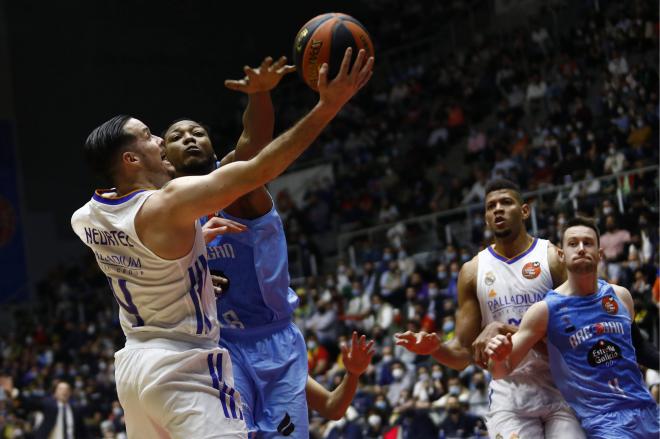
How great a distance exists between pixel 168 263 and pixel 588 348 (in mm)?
2407

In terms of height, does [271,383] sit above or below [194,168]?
below

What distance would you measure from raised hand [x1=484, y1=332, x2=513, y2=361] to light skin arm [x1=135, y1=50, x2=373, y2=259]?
1.69 metres

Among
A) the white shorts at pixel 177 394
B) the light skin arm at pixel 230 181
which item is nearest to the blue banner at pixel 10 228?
the white shorts at pixel 177 394

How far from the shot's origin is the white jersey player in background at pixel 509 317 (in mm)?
5391

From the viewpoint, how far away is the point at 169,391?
13.0ft

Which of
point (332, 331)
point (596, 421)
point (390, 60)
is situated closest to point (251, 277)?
point (596, 421)

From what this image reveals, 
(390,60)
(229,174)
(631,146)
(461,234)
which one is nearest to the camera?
(229,174)

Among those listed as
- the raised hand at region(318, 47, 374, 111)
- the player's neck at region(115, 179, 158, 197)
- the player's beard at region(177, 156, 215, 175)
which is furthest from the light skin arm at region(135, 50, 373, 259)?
the player's beard at region(177, 156, 215, 175)

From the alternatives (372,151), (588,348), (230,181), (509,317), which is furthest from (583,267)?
(372,151)

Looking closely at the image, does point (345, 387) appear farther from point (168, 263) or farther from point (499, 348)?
point (168, 263)

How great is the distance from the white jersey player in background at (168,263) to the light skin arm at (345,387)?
1317mm

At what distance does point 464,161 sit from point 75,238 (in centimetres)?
1129

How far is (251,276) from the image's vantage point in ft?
16.9

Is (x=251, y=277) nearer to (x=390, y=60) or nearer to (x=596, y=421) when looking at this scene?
(x=596, y=421)
